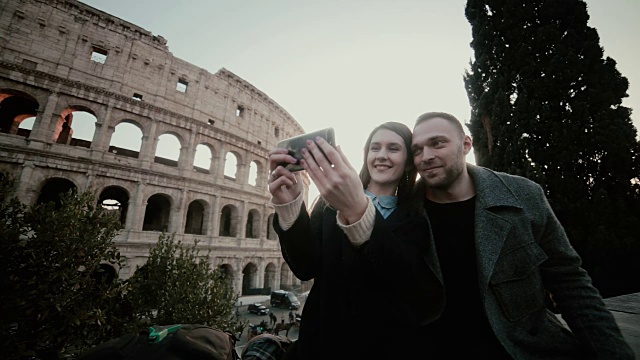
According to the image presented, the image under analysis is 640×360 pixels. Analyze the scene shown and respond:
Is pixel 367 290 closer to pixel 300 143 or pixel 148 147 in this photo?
pixel 300 143

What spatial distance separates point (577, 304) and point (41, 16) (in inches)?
1012

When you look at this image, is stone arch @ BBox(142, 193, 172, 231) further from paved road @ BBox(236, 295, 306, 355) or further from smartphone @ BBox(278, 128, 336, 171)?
smartphone @ BBox(278, 128, 336, 171)

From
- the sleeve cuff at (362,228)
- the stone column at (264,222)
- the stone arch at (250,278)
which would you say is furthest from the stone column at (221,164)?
the sleeve cuff at (362,228)

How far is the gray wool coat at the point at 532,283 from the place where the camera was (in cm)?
149

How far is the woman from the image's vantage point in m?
1.15

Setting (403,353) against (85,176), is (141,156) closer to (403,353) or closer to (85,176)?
(85,176)

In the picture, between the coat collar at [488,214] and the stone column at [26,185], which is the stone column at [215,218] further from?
the coat collar at [488,214]

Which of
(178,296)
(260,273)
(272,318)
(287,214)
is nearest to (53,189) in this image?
(178,296)

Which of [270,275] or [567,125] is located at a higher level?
[567,125]

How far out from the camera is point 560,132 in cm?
892

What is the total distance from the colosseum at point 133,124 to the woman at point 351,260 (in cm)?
1750

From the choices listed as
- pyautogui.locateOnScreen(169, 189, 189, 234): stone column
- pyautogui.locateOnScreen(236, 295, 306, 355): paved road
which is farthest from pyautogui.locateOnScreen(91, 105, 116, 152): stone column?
pyautogui.locateOnScreen(236, 295, 306, 355): paved road

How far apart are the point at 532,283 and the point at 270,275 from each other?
2404cm

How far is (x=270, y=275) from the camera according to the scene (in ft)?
76.4
